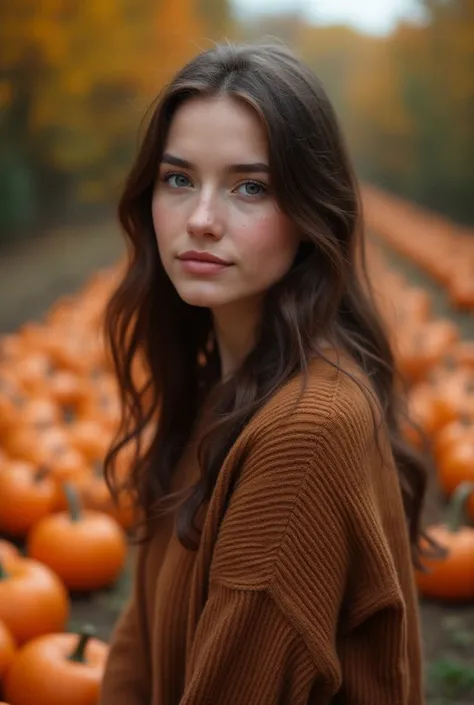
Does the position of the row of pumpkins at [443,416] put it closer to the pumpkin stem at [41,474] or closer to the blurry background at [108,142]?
the blurry background at [108,142]

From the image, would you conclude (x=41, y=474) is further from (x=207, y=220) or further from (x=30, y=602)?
(x=207, y=220)

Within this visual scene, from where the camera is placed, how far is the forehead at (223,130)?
1611 millimetres

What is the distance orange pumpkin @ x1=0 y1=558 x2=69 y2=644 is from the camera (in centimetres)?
273

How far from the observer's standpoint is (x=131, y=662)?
2.13m

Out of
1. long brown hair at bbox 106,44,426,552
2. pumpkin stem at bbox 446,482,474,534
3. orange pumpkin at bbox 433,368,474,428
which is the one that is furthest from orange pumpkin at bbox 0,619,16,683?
orange pumpkin at bbox 433,368,474,428

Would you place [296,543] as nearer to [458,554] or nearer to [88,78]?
[458,554]

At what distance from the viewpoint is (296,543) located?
4.92 ft

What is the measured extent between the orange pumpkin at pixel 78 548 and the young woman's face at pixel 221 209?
1.74 meters

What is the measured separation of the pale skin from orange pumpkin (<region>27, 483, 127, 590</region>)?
173 cm

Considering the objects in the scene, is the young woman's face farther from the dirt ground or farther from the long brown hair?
the dirt ground

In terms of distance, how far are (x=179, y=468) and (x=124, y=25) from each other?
6563 millimetres

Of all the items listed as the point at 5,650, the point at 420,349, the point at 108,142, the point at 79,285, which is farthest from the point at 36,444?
the point at 79,285

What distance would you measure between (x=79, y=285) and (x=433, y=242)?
258 inches

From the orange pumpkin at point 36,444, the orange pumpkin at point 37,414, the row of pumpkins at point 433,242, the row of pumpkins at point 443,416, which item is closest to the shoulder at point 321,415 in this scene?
the row of pumpkins at point 443,416
